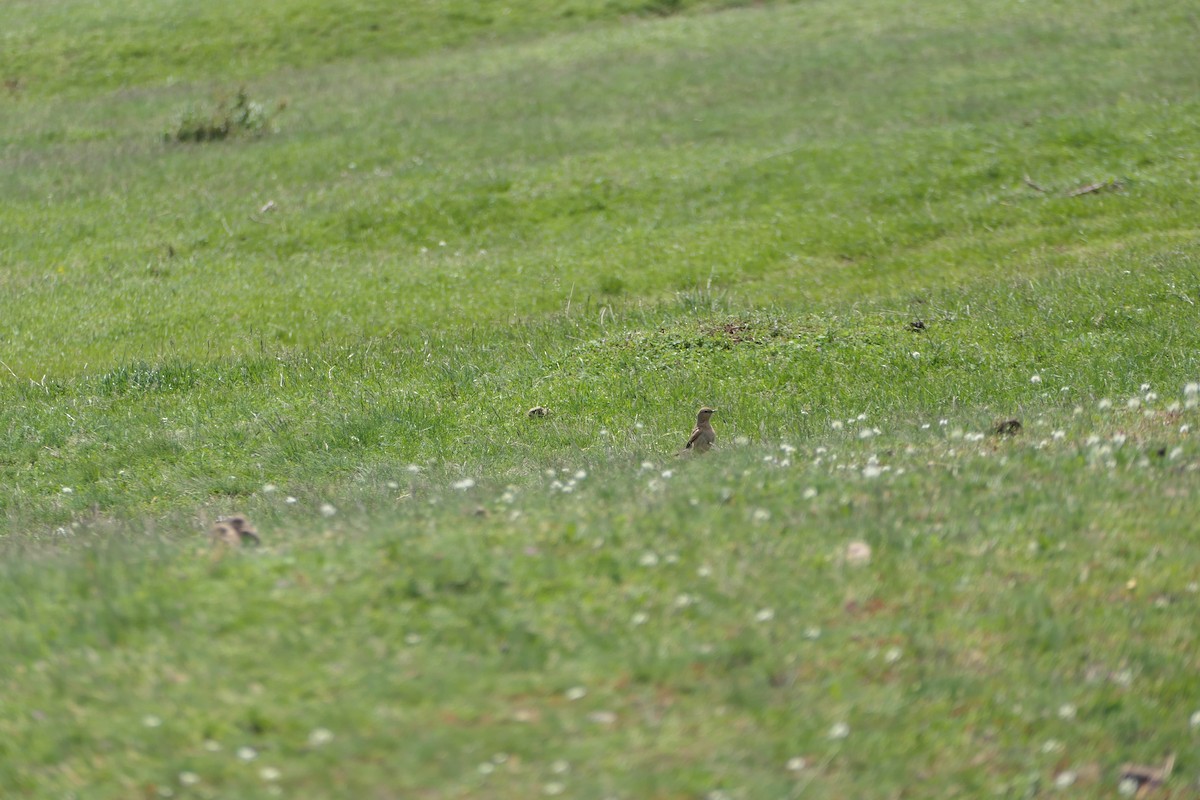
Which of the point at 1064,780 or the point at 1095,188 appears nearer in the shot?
the point at 1064,780

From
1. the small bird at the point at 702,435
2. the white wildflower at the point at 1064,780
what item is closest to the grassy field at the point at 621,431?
the white wildflower at the point at 1064,780

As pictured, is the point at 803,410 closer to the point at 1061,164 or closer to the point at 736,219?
the point at 736,219

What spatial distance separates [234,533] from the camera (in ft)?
22.1

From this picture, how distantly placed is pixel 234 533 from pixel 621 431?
4.65 meters

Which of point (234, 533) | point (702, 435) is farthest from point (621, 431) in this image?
point (234, 533)

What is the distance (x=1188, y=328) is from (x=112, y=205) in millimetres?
17754

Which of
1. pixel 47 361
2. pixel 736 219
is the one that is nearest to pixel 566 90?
pixel 736 219

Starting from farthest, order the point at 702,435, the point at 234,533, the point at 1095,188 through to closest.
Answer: the point at 1095,188
the point at 702,435
the point at 234,533

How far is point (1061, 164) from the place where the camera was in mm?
21016

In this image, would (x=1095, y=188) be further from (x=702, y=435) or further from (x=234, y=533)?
(x=234, y=533)

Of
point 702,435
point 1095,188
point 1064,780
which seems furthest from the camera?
point 1095,188

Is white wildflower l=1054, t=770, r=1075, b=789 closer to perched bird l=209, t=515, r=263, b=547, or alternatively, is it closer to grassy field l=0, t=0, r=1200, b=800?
grassy field l=0, t=0, r=1200, b=800

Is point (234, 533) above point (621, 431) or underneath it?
above

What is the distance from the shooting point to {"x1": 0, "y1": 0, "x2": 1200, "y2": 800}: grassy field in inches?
187
